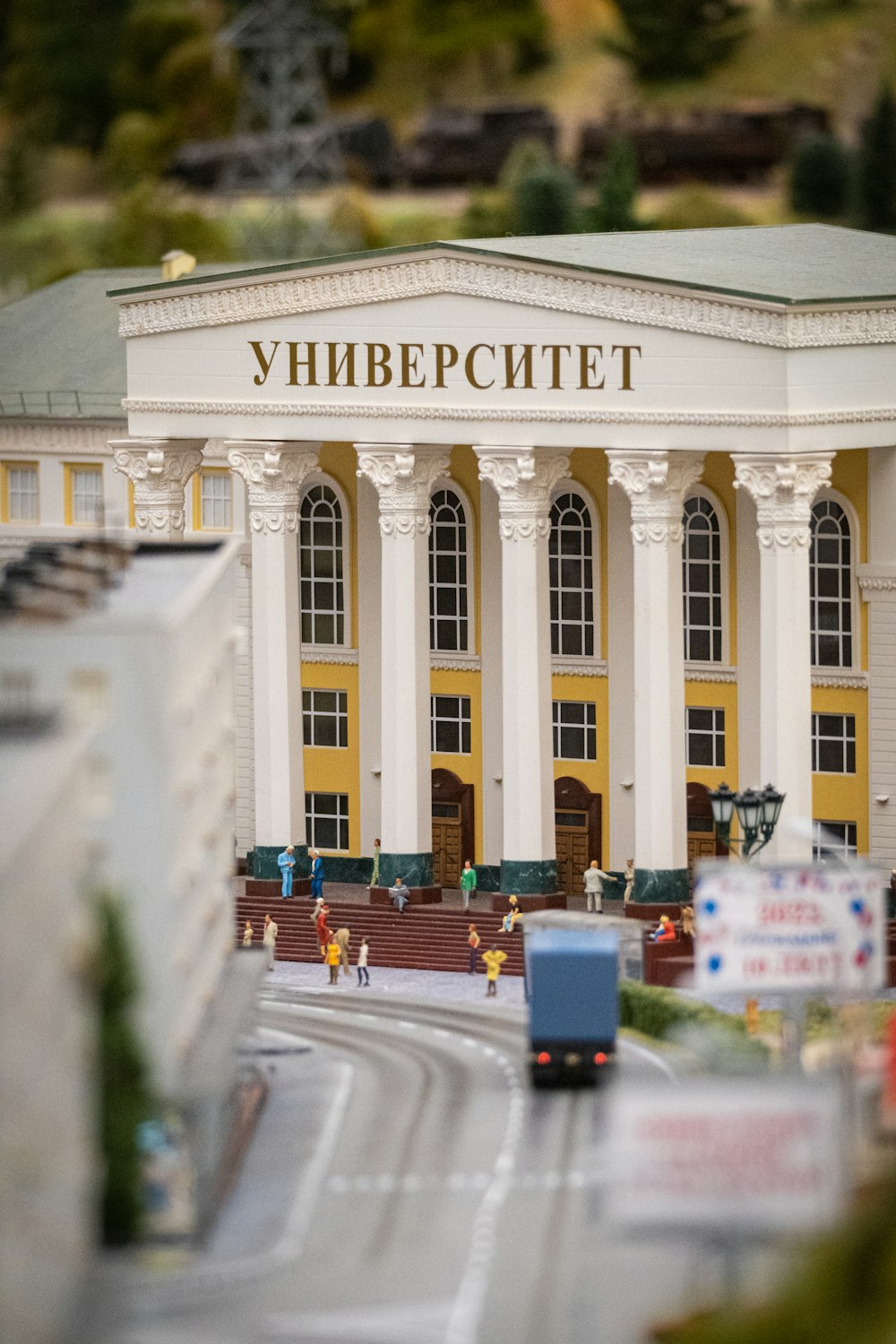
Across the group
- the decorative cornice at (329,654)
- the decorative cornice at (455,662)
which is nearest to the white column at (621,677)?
the decorative cornice at (455,662)

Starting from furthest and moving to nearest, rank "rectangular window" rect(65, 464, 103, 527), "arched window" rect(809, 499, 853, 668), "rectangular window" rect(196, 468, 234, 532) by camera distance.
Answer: "rectangular window" rect(65, 464, 103, 527)
"rectangular window" rect(196, 468, 234, 532)
"arched window" rect(809, 499, 853, 668)

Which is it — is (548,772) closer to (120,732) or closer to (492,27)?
(120,732)

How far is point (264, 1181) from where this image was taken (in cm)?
6231

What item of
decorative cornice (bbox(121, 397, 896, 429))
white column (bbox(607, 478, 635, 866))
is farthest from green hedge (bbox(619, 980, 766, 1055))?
decorative cornice (bbox(121, 397, 896, 429))

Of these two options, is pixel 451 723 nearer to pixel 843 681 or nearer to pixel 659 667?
pixel 659 667

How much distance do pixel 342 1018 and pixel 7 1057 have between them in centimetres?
3310

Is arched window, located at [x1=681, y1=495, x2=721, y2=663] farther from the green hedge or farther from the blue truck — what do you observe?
the blue truck

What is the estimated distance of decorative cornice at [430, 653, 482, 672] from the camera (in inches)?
3556

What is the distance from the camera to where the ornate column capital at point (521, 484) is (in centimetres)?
8469

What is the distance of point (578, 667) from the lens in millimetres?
89062

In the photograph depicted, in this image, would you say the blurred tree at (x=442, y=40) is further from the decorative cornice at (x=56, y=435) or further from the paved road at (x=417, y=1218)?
the paved road at (x=417, y=1218)

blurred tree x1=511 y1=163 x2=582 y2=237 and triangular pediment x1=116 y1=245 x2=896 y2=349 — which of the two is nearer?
triangular pediment x1=116 y1=245 x2=896 y2=349

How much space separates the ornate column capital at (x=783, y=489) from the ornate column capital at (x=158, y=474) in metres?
15.8

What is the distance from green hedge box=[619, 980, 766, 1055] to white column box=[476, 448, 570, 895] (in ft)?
29.5
